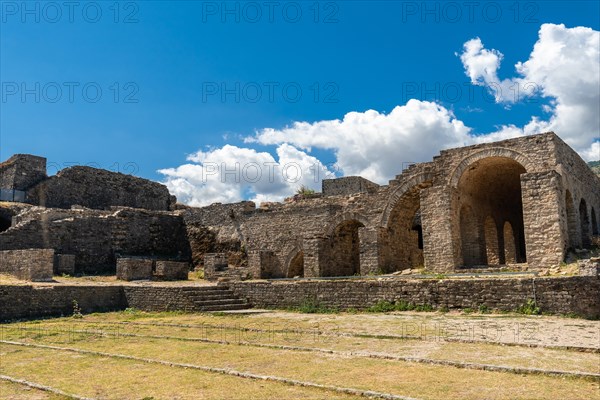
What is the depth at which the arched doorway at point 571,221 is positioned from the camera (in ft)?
57.5

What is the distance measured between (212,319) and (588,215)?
15360 millimetres

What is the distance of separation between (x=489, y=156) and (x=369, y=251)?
5479mm

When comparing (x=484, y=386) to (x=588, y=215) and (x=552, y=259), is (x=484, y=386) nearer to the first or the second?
(x=552, y=259)

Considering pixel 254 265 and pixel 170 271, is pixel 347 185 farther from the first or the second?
pixel 170 271

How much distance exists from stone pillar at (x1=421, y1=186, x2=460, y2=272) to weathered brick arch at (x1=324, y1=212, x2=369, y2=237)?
310 centimetres

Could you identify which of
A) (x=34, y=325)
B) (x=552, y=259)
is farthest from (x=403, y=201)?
(x=34, y=325)

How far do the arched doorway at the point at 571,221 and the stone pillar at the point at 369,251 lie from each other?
21.6ft

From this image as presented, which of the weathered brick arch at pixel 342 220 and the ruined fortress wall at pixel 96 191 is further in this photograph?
the ruined fortress wall at pixel 96 191

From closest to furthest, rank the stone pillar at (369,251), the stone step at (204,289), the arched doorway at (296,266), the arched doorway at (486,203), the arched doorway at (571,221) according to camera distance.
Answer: the stone step at (204,289) < the arched doorway at (571,221) < the stone pillar at (369,251) < the arched doorway at (486,203) < the arched doorway at (296,266)

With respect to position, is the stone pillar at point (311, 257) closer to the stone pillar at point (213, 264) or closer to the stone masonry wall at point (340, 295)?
the stone pillar at point (213, 264)

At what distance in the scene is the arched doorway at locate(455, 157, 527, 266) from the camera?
19328 millimetres

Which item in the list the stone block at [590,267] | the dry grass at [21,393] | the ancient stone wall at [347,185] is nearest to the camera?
the dry grass at [21,393]

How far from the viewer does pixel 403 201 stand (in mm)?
20391

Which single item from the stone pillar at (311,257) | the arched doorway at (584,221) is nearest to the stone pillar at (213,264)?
the stone pillar at (311,257)
